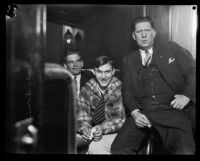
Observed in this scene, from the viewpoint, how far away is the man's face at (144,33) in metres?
2.28

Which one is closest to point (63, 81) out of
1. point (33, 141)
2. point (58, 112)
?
point (58, 112)

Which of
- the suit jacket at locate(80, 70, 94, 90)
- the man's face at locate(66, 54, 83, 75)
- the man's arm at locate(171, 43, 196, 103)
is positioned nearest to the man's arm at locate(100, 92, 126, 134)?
the suit jacket at locate(80, 70, 94, 90)

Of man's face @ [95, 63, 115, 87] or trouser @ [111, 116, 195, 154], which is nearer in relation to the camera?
trouser @ [111, 116, 195, 154]

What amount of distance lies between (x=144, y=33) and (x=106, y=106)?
2.16 ft

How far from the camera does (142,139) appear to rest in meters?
2.24

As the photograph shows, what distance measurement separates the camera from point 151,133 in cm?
225

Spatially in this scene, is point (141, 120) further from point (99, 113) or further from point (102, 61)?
point (102, 61)

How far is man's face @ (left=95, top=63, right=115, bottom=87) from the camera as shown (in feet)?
7.61

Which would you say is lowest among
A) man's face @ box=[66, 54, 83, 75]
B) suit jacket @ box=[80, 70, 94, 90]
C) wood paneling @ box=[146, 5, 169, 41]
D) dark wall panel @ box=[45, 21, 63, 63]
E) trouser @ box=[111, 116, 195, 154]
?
trouser @ box=[111, 116, 195, 154]

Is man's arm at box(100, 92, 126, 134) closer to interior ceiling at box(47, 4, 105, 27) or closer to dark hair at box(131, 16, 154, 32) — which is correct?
dark hair at box(131, 16, 154, 32)

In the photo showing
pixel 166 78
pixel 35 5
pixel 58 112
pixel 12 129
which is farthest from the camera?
pixel 166 78

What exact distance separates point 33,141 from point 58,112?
0.24 metres

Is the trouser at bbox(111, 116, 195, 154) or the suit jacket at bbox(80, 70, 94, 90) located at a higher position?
the suit jacket at bbox(80, 70, 94, 90)
